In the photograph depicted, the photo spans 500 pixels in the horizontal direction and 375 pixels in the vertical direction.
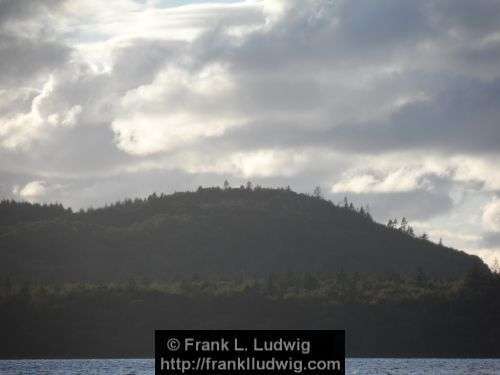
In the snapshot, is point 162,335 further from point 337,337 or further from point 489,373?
point 489,373

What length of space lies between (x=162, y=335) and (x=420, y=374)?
493 feet

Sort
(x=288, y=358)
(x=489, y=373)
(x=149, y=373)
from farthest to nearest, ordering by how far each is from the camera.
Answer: (x=489, y=373) < (x=149, y=373) < (x=288, y=358)

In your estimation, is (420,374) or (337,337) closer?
(337,337)

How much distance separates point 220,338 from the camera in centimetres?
4572

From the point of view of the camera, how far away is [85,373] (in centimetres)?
19412

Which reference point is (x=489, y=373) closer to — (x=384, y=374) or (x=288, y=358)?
(x=384, y=374)

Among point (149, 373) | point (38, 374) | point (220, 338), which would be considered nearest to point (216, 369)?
point (220, 338)

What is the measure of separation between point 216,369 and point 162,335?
266 centimetres

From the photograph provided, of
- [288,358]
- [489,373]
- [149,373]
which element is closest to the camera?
[288,358]

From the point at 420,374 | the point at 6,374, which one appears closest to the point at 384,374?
the point at 420,374

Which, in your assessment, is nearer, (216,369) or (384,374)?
(216,369)

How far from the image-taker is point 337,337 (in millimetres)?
46094

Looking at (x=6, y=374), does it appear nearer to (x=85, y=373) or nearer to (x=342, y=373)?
(x=85, y=373)

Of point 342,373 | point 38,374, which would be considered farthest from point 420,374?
point 342,373
